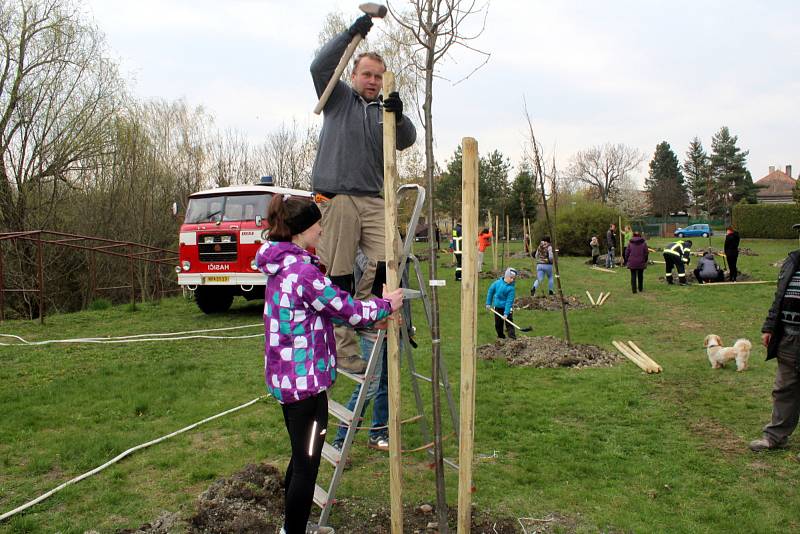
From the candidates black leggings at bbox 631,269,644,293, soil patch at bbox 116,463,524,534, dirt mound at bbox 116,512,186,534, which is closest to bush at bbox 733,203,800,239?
black leggings at bbox 631,269,644,293

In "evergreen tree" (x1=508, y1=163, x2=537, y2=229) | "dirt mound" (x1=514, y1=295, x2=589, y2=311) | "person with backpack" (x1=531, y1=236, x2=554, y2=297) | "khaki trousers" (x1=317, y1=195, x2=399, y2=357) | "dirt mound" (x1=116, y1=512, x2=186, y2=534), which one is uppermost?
"evergreen tree" (x1=508, y1=163, x2=537, y2=229)

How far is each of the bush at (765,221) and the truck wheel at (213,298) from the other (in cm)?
3479

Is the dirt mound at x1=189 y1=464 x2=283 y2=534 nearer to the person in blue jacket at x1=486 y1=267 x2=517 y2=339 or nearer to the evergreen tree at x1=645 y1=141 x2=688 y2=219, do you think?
the person in blue jacket at x1=486 y1=267 x2=517 y2=339

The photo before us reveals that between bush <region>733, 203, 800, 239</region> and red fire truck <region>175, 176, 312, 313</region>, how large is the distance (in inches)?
1371

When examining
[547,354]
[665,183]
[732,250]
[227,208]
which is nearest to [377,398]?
[547,354]

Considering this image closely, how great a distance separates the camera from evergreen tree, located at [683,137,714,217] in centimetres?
5909

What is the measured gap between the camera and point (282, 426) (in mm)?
4883

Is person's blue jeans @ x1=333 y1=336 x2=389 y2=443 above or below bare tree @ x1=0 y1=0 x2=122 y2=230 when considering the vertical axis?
below

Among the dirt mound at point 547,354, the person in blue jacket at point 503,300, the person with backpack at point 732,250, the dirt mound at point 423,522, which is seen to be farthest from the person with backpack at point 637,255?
the dirt mound at point 423,522

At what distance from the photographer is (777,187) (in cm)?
7106

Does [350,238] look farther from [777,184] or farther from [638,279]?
[777,184]

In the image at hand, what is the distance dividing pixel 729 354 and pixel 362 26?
6.29 meters

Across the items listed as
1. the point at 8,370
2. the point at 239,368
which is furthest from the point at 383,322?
the point at 8,370

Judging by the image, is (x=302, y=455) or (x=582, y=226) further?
(x=582, y=226)
